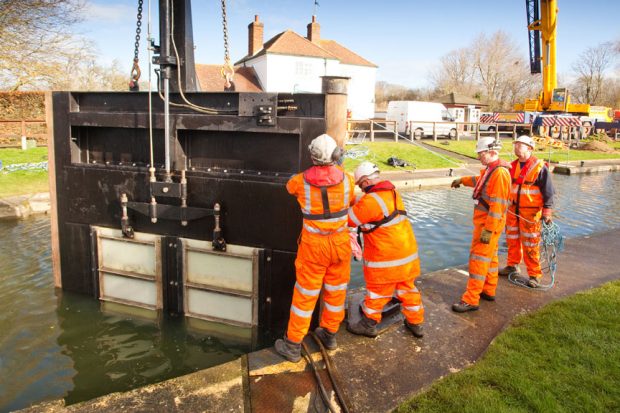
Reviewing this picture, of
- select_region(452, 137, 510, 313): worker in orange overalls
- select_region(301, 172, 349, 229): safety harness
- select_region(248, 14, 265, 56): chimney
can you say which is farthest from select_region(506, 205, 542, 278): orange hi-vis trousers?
select_region(248, 14, 265, 56): chimney

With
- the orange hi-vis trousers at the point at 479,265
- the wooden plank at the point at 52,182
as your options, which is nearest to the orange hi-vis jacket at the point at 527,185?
the orange hi-vis trousers at the point at 479,265

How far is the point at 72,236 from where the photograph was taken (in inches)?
228

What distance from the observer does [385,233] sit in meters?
3.92

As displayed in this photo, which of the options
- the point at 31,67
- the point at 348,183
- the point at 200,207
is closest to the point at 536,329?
the point at 348,183

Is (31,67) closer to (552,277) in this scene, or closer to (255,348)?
(255,348)

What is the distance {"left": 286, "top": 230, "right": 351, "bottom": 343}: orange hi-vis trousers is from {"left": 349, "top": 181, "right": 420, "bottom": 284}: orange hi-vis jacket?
0.86 ft

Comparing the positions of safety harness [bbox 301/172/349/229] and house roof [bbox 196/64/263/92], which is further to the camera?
house roof [bbox 196/64/263/92]

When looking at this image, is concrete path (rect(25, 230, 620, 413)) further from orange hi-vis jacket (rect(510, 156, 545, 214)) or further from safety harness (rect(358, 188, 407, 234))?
orange hi-vis jacket (rect(510, 156, 545, 214))

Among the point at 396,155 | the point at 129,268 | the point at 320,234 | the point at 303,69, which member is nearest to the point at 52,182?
the point at 129,268

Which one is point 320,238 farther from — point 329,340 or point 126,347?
point 126,347

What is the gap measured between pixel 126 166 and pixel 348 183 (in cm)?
296

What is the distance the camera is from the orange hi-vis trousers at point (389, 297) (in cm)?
406

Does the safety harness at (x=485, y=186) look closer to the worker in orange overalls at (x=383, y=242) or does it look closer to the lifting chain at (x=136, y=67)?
the worker in orange overalls at (x=383, y=242)

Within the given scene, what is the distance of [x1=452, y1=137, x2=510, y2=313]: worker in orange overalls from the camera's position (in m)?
4.62
